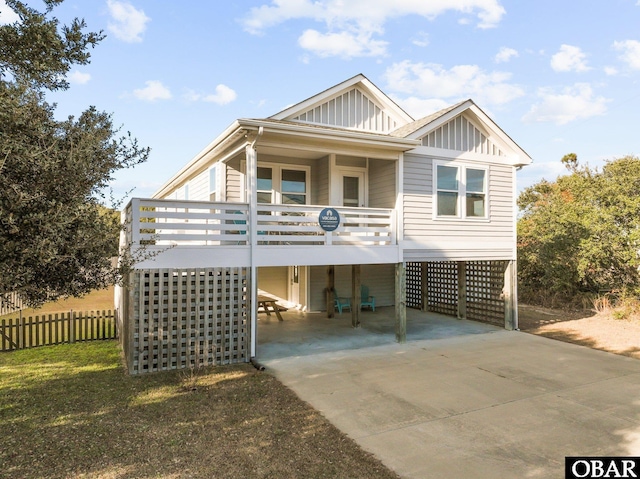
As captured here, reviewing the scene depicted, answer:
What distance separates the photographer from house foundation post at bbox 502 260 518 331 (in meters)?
11.3

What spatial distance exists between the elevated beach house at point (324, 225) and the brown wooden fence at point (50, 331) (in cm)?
116

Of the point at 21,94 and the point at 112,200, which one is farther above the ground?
the point at 21,94

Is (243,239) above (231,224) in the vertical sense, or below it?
below

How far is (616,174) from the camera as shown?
13.3 meters

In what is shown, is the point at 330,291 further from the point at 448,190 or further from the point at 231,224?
the point at 231,224

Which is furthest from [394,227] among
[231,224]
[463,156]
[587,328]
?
[587,328]

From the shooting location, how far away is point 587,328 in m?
11.3

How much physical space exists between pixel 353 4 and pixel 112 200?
30.3 feet

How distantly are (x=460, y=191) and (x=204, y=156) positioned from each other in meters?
6.86

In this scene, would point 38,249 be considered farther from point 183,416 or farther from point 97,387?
point 97,387

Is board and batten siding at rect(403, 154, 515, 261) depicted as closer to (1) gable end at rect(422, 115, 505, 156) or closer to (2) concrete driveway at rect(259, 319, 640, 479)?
(1) gable end at rect(422, 115, 505, 156)

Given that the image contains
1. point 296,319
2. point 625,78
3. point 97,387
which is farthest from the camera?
point 625,78

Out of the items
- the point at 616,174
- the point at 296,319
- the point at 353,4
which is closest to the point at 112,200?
Result: the point at 296,319

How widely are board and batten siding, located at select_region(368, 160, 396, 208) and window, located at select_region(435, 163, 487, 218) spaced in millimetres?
1185
